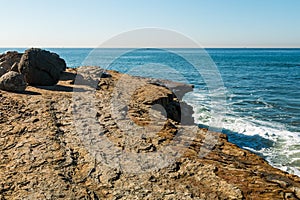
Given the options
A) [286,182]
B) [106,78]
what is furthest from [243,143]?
[286,182]

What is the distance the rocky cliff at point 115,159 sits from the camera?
17.5 feet

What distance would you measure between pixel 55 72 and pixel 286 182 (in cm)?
1114

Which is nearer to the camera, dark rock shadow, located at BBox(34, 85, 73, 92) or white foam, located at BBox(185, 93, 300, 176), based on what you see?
dark rock shadow, located at BBox(34, 85, 73, 92)

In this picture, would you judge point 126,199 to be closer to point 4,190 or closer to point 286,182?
point 4,190

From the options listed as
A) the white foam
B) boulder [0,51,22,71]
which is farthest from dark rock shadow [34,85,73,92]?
the white foam

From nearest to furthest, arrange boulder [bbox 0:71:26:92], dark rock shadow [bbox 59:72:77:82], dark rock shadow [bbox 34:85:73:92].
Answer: boulder [bbox 0:71:26:92]
dark rock shadow [bbox 34:85:73:92]
dark rock shadow [bbox 59:72:77:82]

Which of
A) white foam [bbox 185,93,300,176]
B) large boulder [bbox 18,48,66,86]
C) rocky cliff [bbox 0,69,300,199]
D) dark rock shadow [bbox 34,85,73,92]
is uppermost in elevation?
large boulder [bbox 18,48,66,86]

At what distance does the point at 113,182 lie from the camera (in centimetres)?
565

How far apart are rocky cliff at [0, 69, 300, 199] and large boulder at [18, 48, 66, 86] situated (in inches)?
112

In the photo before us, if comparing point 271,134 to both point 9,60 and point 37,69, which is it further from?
point 9,60

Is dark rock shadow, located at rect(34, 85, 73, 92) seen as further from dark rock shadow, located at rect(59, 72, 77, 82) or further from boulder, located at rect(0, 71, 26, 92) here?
dark rock shadow, located at rect(59, 72, 77, 82)

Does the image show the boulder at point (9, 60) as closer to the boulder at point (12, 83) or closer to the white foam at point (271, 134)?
the boulder at point (12, 83)

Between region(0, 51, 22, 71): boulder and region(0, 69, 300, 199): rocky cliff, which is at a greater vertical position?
region(0, 51, 22, 71): boulder

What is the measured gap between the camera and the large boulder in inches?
508
